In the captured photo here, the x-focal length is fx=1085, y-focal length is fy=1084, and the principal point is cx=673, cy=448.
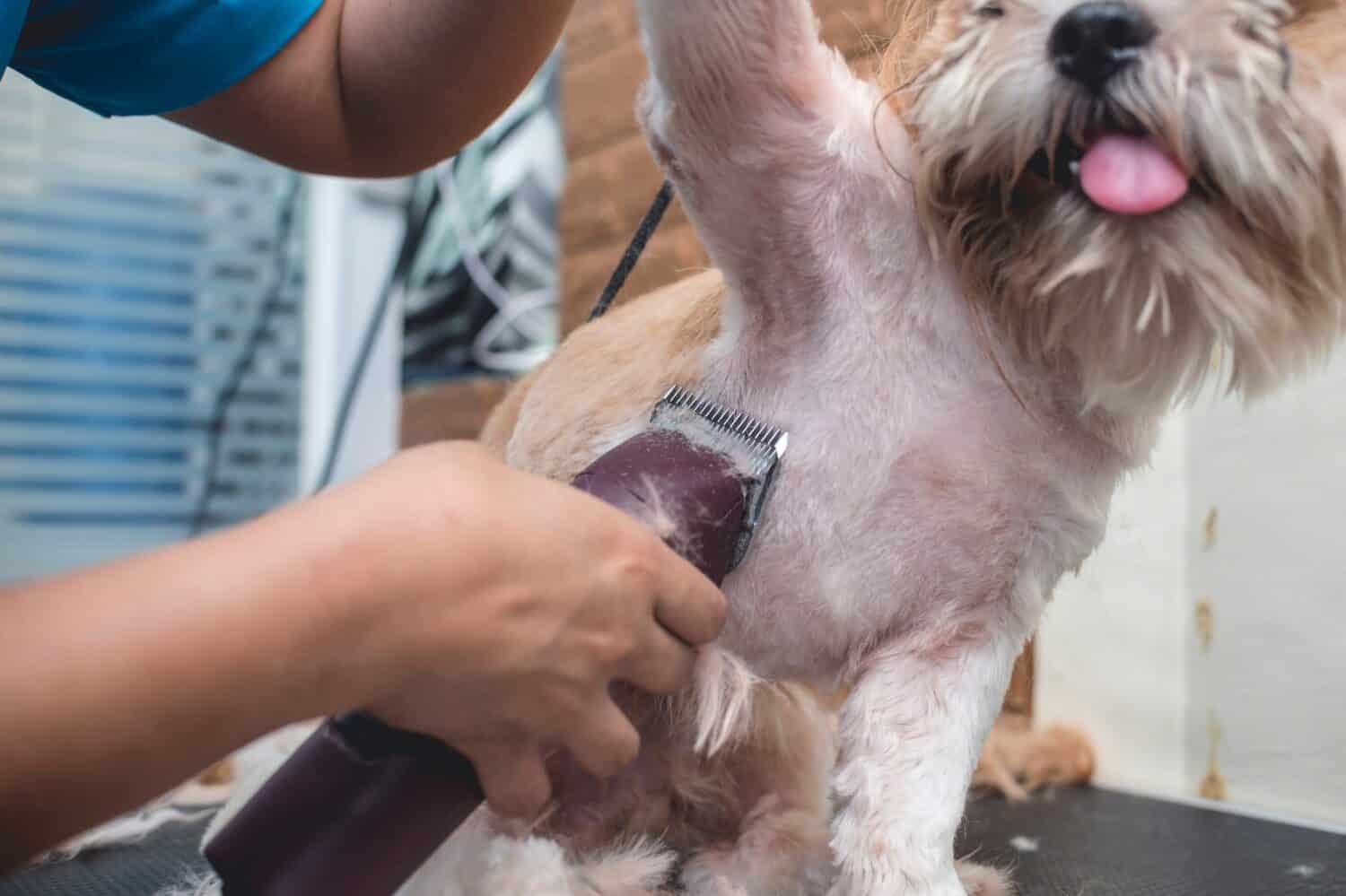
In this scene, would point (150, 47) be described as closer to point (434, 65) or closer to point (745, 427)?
point (434, 65)

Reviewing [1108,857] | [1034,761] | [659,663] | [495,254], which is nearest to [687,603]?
[659,663]

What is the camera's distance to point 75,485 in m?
2.04

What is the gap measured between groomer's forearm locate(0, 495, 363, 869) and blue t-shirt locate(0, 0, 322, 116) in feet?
1.44

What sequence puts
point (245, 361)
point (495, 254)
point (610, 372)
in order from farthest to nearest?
point (245, 361) < point (495, 254) < point (610, 372)

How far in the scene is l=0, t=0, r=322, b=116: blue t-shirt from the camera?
0.63 meters

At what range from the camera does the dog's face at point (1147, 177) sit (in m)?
0.40

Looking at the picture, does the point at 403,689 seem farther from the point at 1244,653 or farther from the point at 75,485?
the point at 75,485

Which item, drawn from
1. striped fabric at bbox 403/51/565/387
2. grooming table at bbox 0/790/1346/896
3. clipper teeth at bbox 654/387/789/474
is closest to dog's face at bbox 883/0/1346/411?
clipper teeth at bbox 654/387/789/474

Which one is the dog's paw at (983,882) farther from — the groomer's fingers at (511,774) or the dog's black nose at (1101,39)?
the dog's black nose at (1101,39)

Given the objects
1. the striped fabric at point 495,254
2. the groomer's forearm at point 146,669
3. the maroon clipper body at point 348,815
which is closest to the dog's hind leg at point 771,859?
the maroon clipper body at point 348,815

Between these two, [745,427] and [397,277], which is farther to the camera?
[397,277]

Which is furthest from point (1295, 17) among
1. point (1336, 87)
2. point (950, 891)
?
point (950, 891)

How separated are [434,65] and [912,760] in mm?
483

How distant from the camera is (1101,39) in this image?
1.32ft
